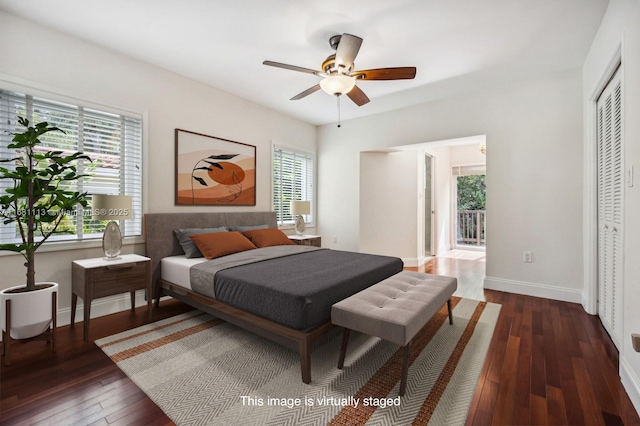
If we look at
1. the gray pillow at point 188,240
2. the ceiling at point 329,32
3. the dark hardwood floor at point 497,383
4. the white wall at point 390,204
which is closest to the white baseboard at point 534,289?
the dark hardwood floor at point 497,383

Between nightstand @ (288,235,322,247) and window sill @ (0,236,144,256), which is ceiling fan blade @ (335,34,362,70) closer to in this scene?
nightstand @ (288,235,322,247)

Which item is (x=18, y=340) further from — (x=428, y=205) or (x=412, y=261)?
(x=428, y=205)

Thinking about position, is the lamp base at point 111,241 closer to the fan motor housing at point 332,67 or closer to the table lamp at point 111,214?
the table lamp at point 111,214

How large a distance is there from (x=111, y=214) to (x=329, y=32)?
257 cm

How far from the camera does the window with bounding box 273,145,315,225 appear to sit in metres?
4.93

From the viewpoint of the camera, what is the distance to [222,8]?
2348 mm

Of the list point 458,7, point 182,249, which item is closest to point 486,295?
point 458,7

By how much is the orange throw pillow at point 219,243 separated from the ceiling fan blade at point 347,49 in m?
2.14

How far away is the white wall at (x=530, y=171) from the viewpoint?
10.9ft

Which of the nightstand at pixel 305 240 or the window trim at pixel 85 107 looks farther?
the nightstand at pixel 305 240

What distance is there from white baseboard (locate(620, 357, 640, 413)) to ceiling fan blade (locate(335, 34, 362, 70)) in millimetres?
2709

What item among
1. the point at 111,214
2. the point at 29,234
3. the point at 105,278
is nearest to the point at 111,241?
the point at 111,214

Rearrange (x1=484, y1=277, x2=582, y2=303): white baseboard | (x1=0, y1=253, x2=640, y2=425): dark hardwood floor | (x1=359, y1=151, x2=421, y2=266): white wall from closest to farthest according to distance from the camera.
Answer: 1. (x1=0, y1=253, x2=640, y2=425): dark hardwood floor
2. (x1=484, y1=277, x2=582, y2=303): white baseboard
3. (x1=359, y1=151, x2=421, y2=266): white wall

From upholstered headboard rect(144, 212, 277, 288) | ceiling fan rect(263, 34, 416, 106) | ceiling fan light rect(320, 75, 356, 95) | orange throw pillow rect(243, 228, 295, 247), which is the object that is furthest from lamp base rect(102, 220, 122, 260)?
ceiling fan light rect(320, 75, 356, 95)
